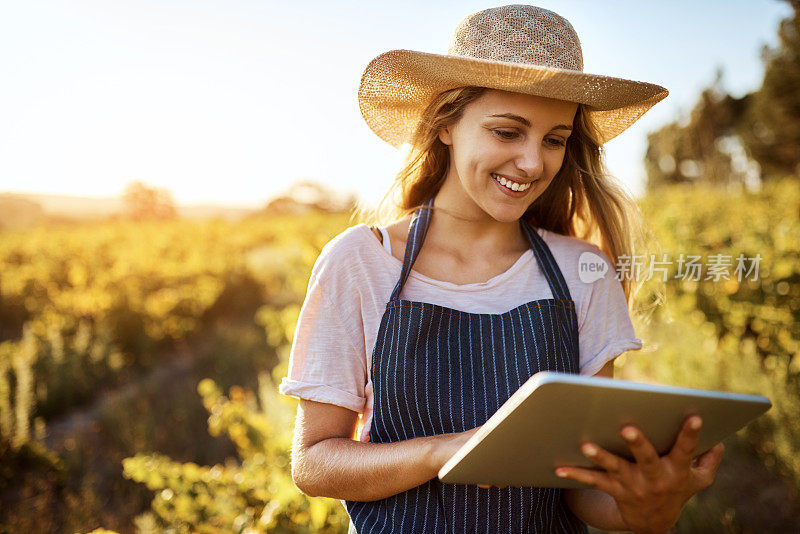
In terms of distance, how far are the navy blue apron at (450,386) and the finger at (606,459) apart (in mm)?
371

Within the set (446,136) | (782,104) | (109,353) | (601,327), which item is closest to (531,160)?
(446,136)

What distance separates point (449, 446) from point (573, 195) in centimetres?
104

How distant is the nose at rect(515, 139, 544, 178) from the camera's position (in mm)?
1487

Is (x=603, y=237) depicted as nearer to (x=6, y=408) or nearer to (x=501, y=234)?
(x=501, y=234)

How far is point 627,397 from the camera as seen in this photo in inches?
36.9

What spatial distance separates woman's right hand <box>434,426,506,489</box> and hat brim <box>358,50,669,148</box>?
0.83m

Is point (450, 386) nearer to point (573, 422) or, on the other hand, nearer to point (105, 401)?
point (573, 422)

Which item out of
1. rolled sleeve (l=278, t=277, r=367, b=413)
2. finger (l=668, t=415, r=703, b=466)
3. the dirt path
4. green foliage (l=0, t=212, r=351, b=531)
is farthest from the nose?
the dirt path

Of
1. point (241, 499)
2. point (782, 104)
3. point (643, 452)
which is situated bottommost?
point (241, 499)

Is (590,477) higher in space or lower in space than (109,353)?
higher

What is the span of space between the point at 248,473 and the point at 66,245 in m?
9.94

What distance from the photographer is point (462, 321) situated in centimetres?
153

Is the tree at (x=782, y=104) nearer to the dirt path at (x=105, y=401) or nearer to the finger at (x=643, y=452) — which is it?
the dirt path at (x=105, y=401)

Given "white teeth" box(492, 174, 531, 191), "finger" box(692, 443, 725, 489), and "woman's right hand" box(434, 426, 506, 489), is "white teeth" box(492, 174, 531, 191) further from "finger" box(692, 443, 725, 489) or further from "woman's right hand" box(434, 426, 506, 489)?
"finger" box(692, 443, 725, 489)
